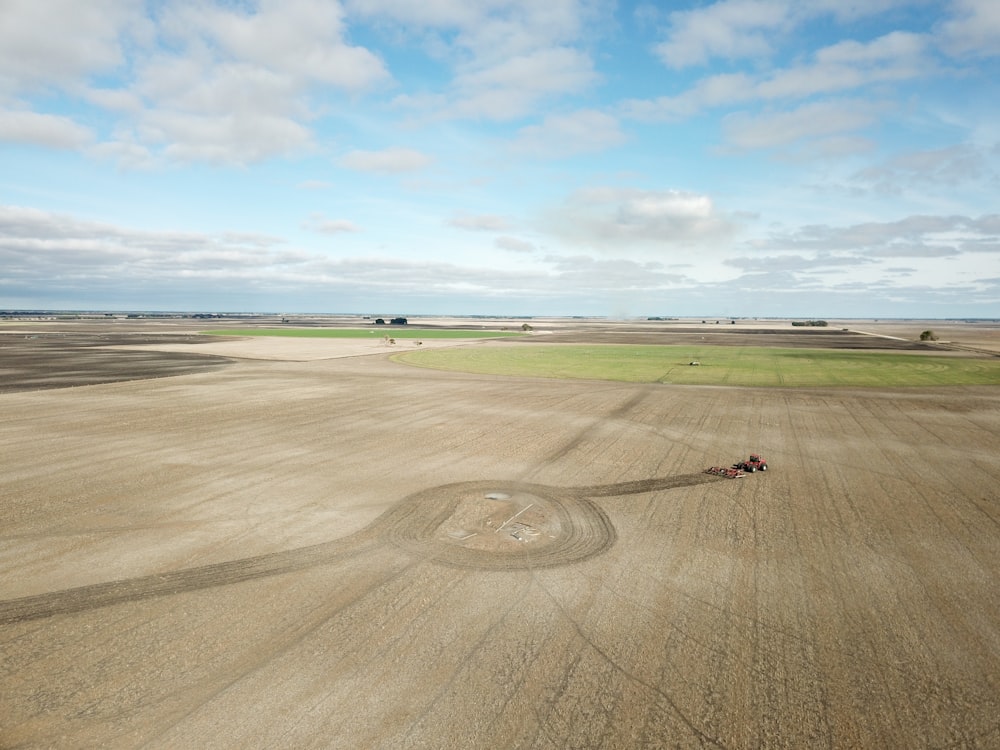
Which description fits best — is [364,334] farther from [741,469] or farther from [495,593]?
[495,593]

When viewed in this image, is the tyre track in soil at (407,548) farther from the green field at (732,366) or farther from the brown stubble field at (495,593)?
the green field at (732,366)

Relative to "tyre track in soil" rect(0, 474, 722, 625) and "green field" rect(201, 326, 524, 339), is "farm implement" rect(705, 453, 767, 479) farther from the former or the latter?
"green field" rect(201, 326, 524, 339)

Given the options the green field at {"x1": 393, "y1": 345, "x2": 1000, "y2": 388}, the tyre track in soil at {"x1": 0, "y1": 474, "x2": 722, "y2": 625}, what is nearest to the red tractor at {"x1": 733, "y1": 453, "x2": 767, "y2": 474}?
the tyre track in soil at {"x1": 0, "y1": 474, "x2": 722, "y2": 625}

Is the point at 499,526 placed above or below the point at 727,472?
below

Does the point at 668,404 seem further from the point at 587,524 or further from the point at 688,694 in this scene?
the point at 688,694

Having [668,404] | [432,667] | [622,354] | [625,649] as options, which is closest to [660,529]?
[625,649]

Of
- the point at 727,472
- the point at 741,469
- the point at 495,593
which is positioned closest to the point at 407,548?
the point at 495,593
